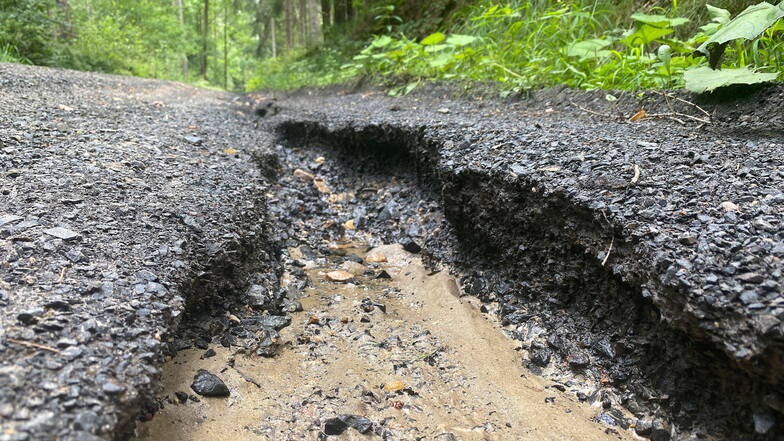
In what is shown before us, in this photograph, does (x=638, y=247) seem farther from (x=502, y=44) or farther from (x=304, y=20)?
(x=304, y=20)

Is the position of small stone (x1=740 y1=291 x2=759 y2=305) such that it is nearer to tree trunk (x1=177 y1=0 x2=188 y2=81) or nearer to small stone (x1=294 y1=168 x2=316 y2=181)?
small stone (x1=294 y1=168 x2=316 y2=181)

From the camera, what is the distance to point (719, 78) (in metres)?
2.15

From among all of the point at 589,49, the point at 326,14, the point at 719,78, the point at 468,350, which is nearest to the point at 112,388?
the point at 468,350

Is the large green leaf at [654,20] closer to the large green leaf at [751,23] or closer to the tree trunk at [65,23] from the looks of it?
the large green leaf at [751,23]

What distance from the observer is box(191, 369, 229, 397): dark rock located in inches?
61.2

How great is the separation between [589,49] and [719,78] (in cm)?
137

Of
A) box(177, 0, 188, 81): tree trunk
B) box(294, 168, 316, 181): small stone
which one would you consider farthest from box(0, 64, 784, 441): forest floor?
box(177, 0, 188, 81): tree trunk

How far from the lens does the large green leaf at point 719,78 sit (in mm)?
2086

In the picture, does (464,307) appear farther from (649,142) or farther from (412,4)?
(412,4)

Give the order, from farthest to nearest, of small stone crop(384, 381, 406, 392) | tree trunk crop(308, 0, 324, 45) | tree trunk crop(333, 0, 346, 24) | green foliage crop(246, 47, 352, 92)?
tree trunk crop(308, 0, 324, 45), tree trunk crop(333, 0, 346, 24), green foliage crop(246, 47, 352, 92), small stone crop(384, 381, 406, 392)

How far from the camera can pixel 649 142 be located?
6.84ft

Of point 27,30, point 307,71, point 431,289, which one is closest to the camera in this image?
point 431,289

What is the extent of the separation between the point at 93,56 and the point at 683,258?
9554mm

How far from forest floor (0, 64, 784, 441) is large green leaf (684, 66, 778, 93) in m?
0.14
